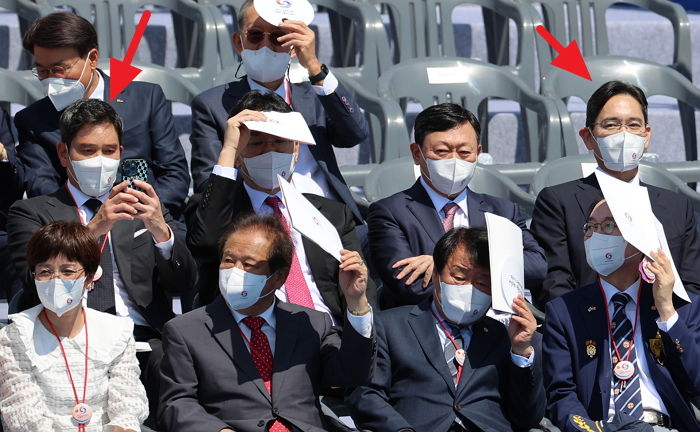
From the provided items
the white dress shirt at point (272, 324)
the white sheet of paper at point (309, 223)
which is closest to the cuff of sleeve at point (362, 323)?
the white dress shirt at point (272, 324)

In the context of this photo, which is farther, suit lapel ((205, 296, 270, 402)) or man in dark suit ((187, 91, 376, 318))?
man in dark suit ((187, 91, 376, 318))

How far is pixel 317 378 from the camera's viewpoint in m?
4.27

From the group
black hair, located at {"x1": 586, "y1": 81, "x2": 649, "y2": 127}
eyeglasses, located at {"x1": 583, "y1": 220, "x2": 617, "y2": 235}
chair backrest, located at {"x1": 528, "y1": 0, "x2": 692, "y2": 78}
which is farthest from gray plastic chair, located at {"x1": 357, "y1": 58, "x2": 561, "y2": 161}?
eyeglasses, located at {"x1": 583, "y1": 220, "x2": 617, "y2": 235}

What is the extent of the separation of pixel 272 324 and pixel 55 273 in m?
0.74

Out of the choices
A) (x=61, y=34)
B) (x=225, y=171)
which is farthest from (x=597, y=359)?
(x=61, y=34)

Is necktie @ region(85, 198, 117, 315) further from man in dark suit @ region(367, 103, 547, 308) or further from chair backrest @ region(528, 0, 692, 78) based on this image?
chair backrest @ region(528, 0, 692, 78)

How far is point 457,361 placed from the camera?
14.5 ft

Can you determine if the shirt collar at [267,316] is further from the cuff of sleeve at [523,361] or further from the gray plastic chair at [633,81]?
the gray plastic chair at [633,81]

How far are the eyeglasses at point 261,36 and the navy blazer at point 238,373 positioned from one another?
1451mm

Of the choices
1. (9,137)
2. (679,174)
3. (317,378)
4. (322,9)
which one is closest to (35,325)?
(317,378)

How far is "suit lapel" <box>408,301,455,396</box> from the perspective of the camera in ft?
14.3

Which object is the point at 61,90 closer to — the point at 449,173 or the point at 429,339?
the point at 449,173

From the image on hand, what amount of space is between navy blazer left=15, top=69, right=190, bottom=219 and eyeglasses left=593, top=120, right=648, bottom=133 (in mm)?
1755

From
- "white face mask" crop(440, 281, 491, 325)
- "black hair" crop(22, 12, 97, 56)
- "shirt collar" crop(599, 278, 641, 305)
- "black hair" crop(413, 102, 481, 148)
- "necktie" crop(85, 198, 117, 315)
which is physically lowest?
"shirt collar" crop(599, 278, 641, 305)
